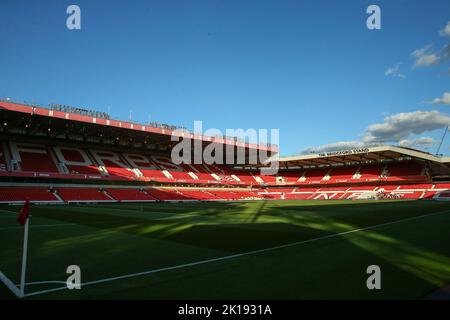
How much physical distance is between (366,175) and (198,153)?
1526 inches

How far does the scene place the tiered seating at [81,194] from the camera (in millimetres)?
45900

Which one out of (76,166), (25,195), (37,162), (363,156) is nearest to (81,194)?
(25,195)

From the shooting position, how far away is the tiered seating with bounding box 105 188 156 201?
168ft

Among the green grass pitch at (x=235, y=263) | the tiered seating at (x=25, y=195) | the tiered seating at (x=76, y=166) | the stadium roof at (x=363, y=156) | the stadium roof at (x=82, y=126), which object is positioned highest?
the stadium roof at (x=82, y=126)

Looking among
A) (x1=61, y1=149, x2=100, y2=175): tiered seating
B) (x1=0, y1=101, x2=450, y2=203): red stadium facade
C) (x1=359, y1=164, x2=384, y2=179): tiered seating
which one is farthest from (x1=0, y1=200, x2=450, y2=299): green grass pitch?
(x1=359, y1=164, x2=384, y2=179): tiered seating

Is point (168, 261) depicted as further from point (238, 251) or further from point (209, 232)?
point (209, 232)

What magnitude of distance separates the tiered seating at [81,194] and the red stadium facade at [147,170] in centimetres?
14

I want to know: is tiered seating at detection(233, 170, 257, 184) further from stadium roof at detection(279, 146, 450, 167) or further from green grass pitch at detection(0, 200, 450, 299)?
green grass pitch at detection(0, 200, 450, 299)

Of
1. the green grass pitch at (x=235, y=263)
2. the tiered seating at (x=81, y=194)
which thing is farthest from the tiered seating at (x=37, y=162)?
the green grass pitch at (x=235, y=263)

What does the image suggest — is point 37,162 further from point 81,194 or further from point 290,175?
point 290,175

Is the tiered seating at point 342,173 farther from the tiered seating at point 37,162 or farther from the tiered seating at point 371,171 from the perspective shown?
the tiered seating at point 37,162

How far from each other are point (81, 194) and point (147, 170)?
15.9m

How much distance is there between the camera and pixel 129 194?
174 feet

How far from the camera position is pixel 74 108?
159 feet
